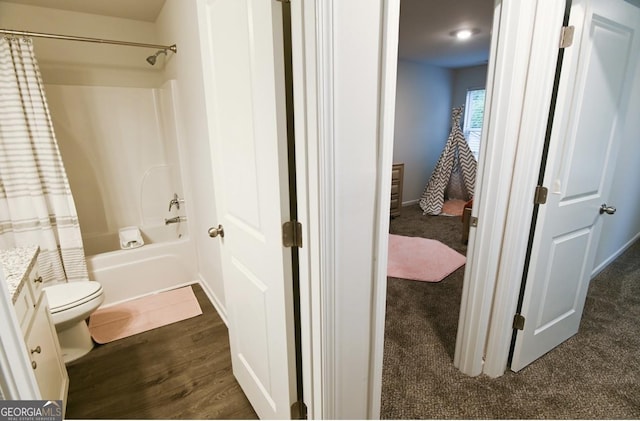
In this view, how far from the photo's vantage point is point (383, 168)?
940mm

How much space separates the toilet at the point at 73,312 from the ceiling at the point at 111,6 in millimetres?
2151

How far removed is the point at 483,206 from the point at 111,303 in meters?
2.82

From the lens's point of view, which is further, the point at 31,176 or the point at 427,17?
the point at 427,17

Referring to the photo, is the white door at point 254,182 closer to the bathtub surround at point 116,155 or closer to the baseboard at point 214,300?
the baseboard at point 214,300

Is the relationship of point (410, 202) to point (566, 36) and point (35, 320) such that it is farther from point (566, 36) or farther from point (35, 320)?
point (35, 320)

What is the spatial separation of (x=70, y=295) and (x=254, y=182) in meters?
1.61

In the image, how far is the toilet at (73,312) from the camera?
1.73m

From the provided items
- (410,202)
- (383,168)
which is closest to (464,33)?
(410,202)

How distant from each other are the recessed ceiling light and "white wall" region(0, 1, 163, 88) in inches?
124

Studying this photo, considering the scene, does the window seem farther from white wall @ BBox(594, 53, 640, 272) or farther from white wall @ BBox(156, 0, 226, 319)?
white wall @ BBox(156, 0, 226, 319)

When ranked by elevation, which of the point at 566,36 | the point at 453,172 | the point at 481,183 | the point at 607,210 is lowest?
the point at 453,172

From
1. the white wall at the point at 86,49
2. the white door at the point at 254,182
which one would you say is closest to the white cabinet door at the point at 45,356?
the white door at the point at 254,182

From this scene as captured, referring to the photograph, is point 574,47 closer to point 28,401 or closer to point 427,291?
point 427,291

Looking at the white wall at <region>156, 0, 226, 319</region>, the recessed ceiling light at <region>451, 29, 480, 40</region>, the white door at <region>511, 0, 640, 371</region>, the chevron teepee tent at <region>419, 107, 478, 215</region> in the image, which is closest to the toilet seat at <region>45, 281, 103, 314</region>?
the white wall at <region>156, 0, 226, 319</region>
